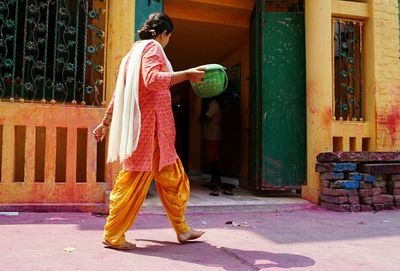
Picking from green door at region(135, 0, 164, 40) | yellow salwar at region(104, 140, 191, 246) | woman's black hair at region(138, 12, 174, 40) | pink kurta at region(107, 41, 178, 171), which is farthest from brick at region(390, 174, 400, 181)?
woman's black hair at region(138, 12, 174, 40)

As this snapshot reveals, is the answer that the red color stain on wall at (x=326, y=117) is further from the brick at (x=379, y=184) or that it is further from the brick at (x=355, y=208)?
the brick at (x=355, y=208)

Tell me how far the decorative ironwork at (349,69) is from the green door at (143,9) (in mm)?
2729

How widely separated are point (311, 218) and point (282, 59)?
2.46 meters

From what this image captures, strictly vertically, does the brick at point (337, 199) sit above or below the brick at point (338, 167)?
below

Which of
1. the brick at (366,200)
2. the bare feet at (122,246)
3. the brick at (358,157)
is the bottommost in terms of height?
the bare feet at (122,246)

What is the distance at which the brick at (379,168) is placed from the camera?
555cm

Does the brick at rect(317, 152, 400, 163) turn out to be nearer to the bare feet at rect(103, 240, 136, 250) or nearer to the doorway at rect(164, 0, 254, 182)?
the doorway at rect(164, 0, 254, 182)

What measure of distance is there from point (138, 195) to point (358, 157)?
3.59 m

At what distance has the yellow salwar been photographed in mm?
3068

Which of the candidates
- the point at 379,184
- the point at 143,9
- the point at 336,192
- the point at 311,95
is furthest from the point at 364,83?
the point at 143,9

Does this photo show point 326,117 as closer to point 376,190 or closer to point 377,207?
point 376,190

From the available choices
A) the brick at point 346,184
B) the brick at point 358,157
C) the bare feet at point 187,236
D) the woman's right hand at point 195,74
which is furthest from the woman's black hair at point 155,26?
the brick at point 346,184

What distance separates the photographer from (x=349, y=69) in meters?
6.27

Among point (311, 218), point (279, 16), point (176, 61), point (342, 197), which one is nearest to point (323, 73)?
point (279, 16)
